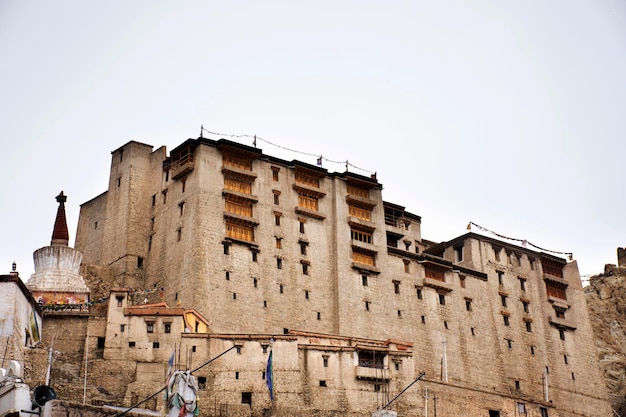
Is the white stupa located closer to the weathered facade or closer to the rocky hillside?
the weathered facade

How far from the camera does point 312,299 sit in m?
73.8

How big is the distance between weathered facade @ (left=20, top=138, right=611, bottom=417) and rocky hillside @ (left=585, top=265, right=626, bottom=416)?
407cm

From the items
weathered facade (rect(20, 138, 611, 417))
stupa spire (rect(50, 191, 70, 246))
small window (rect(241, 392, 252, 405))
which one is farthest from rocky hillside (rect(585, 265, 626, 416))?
stupa spire (rect(50, 191, 70, 246))

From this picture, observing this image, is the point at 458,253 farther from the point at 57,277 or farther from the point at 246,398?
the point at 57,277

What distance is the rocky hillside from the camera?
90.8 meters

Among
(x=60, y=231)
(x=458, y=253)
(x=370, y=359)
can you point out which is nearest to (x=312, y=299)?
(x=370, y=359)

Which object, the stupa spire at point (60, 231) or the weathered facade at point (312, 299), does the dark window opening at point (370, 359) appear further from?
the stupa spire at point (60, 231)

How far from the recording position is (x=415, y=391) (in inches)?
2618

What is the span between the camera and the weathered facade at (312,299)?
61781 millimetres

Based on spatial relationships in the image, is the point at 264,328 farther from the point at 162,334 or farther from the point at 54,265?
the point at 54,265

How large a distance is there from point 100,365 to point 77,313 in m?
3.82

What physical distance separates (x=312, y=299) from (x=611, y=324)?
117 feet

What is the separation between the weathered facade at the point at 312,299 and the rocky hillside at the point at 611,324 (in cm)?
407

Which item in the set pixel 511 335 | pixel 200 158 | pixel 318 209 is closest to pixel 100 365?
pixel 200 158
